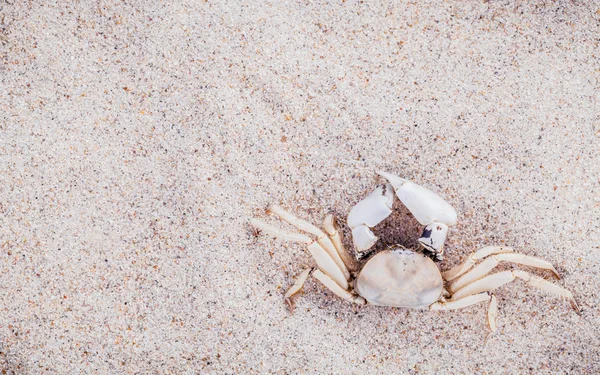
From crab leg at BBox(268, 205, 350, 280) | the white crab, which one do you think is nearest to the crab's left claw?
the white crab

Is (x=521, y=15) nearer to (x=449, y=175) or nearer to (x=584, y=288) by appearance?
(x=449, y=175)

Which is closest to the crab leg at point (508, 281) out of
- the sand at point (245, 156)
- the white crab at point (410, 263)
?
the white crab at point (410, 263)

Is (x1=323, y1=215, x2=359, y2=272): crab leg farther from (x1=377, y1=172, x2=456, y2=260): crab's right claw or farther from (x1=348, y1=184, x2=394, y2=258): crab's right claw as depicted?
(x1=377, y1=172, x2=456, y2=260): crab's right claw

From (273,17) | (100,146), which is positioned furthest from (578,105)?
(100,146)

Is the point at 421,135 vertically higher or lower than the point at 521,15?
lower

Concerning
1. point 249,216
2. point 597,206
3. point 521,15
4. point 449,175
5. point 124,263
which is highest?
point 521,15

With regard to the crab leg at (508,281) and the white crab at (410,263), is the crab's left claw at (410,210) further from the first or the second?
the crab leg at (508,281)
